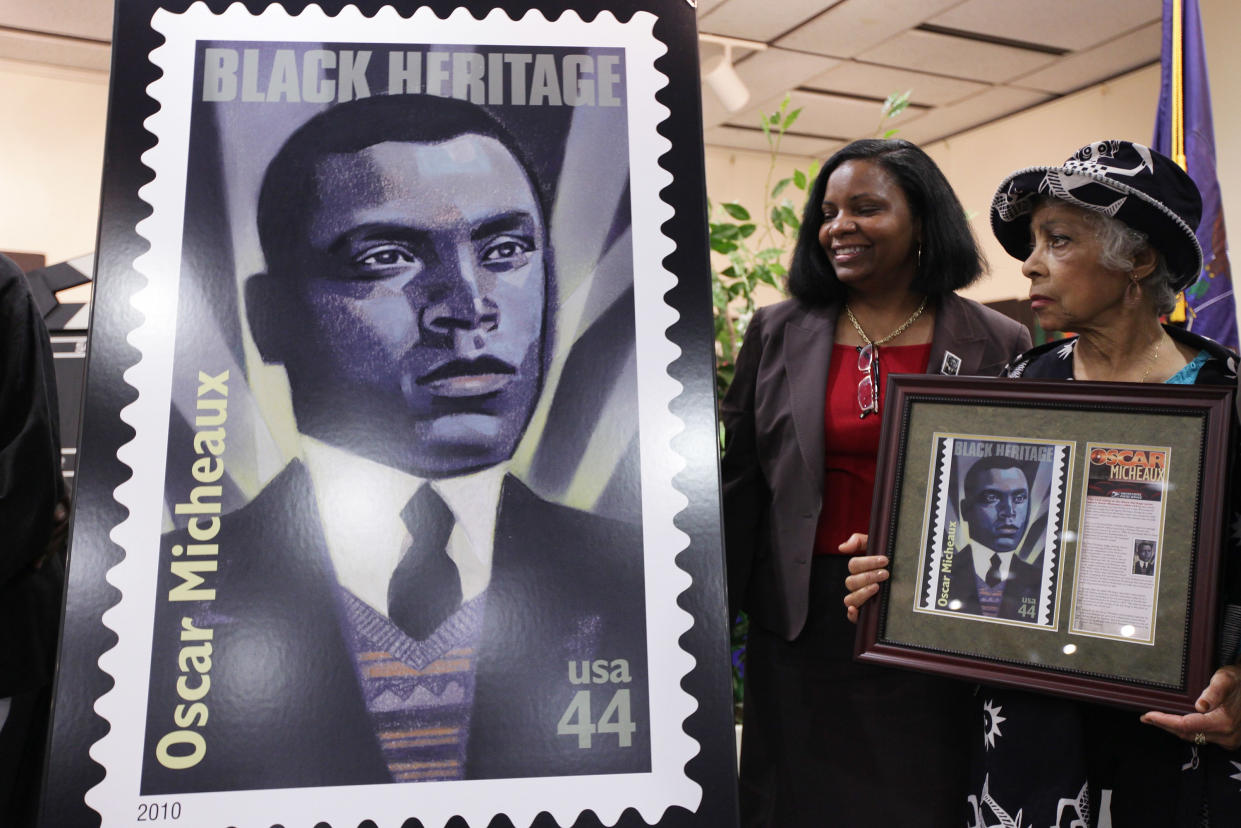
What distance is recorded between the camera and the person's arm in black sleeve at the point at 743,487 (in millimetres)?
1549

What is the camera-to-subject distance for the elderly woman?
109 centimetres

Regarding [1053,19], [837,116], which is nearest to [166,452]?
[1053,19]

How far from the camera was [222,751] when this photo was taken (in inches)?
35.7

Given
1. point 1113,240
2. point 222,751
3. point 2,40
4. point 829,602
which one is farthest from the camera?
point 2,40

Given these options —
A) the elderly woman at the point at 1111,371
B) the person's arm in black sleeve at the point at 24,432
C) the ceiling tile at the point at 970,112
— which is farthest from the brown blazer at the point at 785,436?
the ceiling tile at the point at 970,112

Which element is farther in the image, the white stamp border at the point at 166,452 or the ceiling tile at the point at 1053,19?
the ceiling tile at the point at 1053,19

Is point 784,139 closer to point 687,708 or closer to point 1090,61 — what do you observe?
point 1090,61

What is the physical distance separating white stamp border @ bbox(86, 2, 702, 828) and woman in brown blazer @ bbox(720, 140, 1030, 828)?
0.53m

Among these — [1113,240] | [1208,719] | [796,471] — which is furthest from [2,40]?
[1208,719]

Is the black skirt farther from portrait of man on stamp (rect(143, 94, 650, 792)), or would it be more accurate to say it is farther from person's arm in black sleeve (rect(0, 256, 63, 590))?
person's arm in black sleeve (rect(0, 256, 63, 590))

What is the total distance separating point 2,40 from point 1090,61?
5.60 m

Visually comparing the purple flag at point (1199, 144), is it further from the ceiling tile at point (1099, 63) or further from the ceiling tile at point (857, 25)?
the ceiling tile at point (1099, 63)

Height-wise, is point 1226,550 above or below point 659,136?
below

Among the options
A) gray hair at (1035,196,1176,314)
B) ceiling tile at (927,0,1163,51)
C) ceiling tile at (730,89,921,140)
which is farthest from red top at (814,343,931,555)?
ceiling tile at (730,89,921,140)
